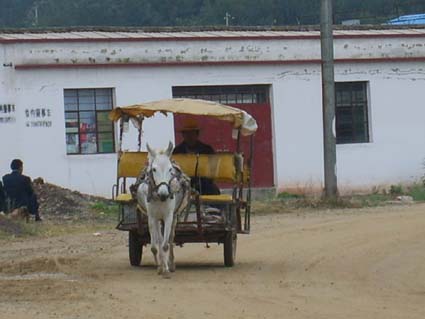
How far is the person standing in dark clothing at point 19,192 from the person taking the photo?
28203 mm

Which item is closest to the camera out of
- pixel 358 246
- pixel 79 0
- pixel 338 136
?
pixel 358 246

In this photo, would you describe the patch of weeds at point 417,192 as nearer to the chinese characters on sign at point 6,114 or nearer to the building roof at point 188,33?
the building roof at point 188,33

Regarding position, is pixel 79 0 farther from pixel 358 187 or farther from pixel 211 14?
pixel 358 187

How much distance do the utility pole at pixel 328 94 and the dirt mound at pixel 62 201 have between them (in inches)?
216

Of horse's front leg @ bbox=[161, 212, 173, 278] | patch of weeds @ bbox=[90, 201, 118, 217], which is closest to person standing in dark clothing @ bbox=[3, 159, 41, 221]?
patch of weeds @ bbox=[90, 201, 118, 217]

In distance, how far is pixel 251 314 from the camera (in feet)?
44.0

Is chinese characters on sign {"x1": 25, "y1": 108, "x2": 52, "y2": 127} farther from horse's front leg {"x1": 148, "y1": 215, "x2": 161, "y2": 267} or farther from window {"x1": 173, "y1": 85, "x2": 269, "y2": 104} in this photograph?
horse's front leg {"x1": 148, "y1": 215, "x2": 161, "y2": 267}

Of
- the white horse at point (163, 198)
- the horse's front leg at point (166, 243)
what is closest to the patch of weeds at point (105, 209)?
the white horse at point (163, 198)

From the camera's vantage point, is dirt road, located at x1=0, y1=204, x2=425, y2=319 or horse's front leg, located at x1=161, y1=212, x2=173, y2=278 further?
horse's front leg, located at x1=161, y1=212, x2=173, y2=278

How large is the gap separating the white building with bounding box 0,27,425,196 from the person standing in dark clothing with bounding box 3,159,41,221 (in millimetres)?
5505

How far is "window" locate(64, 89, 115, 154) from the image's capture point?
34.8m

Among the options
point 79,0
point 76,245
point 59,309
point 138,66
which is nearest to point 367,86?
point 138,66

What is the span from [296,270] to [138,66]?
58.9 feet

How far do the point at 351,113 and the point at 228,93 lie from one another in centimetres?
396
